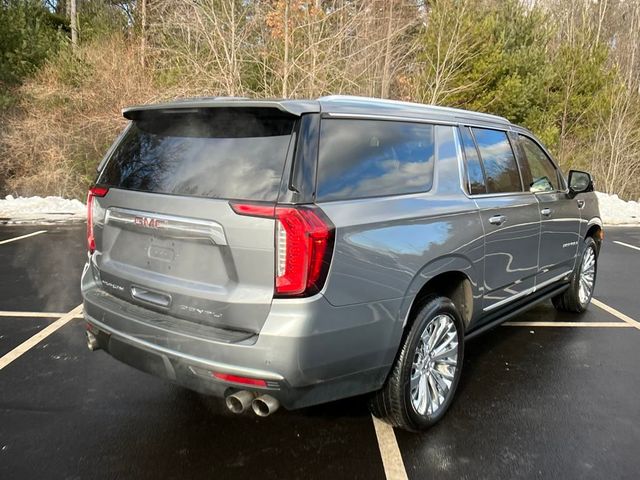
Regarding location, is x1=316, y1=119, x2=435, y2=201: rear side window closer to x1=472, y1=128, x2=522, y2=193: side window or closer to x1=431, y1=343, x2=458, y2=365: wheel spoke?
x1=472, y1=128, x2=522, y2=193: side window

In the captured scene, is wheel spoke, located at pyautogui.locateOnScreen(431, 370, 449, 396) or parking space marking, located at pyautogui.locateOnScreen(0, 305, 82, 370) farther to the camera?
parking space marking, located at pyautogui.locateOnScreen(0, 305, 82, 370)

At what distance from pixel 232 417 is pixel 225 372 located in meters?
0.96

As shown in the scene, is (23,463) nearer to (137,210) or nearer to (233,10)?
(137,210)

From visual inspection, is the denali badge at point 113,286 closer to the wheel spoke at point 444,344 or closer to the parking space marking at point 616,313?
the wheel spoke at point 444,344

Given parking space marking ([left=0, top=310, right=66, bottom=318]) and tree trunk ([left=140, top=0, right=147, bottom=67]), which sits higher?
tree trunk ([left=140, top=0, right=147, bottom=67])

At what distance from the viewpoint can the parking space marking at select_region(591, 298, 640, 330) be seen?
16.6 ft

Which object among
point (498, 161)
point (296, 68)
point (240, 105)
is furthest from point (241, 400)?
point (296, 68)

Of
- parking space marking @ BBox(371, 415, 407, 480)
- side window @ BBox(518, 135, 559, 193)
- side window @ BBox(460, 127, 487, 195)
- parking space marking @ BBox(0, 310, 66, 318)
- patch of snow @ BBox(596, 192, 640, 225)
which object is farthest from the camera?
patch of snow @ BBox(596, 192, 640, 225)

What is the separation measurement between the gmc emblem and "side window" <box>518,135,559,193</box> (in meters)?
2.95

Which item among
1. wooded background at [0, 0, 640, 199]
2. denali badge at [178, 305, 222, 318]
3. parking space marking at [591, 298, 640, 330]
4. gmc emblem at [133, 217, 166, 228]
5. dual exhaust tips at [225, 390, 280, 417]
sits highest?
wooded background at [0, 0, 640, 199]

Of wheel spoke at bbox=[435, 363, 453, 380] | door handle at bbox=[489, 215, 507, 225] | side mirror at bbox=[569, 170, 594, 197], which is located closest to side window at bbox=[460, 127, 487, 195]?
door handle at bbox=[489, 215, 507, 225]

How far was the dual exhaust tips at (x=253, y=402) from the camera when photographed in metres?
2.39

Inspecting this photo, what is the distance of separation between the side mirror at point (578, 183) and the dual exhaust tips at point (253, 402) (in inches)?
142

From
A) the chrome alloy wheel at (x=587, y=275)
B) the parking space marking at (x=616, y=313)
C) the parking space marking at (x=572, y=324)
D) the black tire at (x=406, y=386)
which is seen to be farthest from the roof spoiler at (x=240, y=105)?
the parking space marking at (x=616, y=313)
